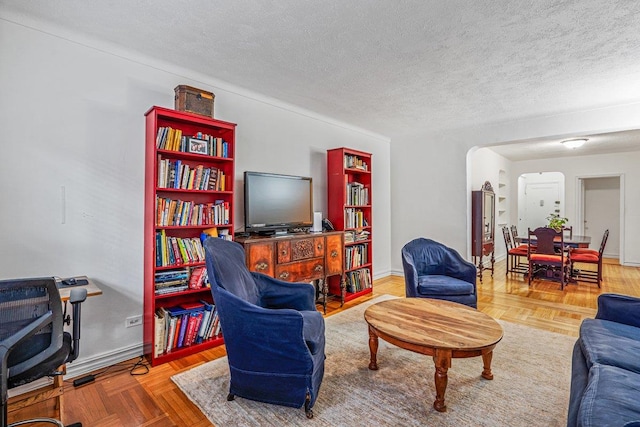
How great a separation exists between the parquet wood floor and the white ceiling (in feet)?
8.30

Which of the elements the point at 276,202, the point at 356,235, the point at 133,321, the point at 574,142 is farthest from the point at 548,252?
the point at 133,321

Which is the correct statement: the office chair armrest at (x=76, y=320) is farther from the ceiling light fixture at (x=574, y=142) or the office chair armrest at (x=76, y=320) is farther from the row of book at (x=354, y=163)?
the ceiling light fixture at (x=574, y=142)

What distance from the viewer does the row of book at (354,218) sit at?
4.34 m

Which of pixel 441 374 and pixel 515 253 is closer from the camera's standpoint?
pixel 441 374

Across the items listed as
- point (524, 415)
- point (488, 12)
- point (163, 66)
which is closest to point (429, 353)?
point (524, 415)

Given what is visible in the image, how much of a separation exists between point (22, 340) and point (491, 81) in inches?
160

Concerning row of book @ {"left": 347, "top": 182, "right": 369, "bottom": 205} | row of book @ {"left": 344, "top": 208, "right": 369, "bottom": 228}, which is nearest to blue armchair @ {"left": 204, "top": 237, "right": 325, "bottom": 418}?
row of book @ {"left": 344, "top": 208, "right": 369, "bottom": 228}

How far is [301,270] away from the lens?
11.4ft

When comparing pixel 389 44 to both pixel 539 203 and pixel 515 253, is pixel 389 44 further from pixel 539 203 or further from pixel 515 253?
pixel 539 203

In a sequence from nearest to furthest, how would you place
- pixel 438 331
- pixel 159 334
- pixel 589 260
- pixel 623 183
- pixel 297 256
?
pixel 438 331
pixel 159 334
pixel 297 256
pixel 589 260
pixel 623 183

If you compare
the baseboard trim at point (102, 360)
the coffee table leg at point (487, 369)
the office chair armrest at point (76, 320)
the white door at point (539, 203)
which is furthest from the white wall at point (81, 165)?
the white door at point (539, 203)

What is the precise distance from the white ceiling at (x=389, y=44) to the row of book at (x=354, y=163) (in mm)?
794

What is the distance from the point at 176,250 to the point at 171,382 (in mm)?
1004

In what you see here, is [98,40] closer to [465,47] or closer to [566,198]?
[465,47]
